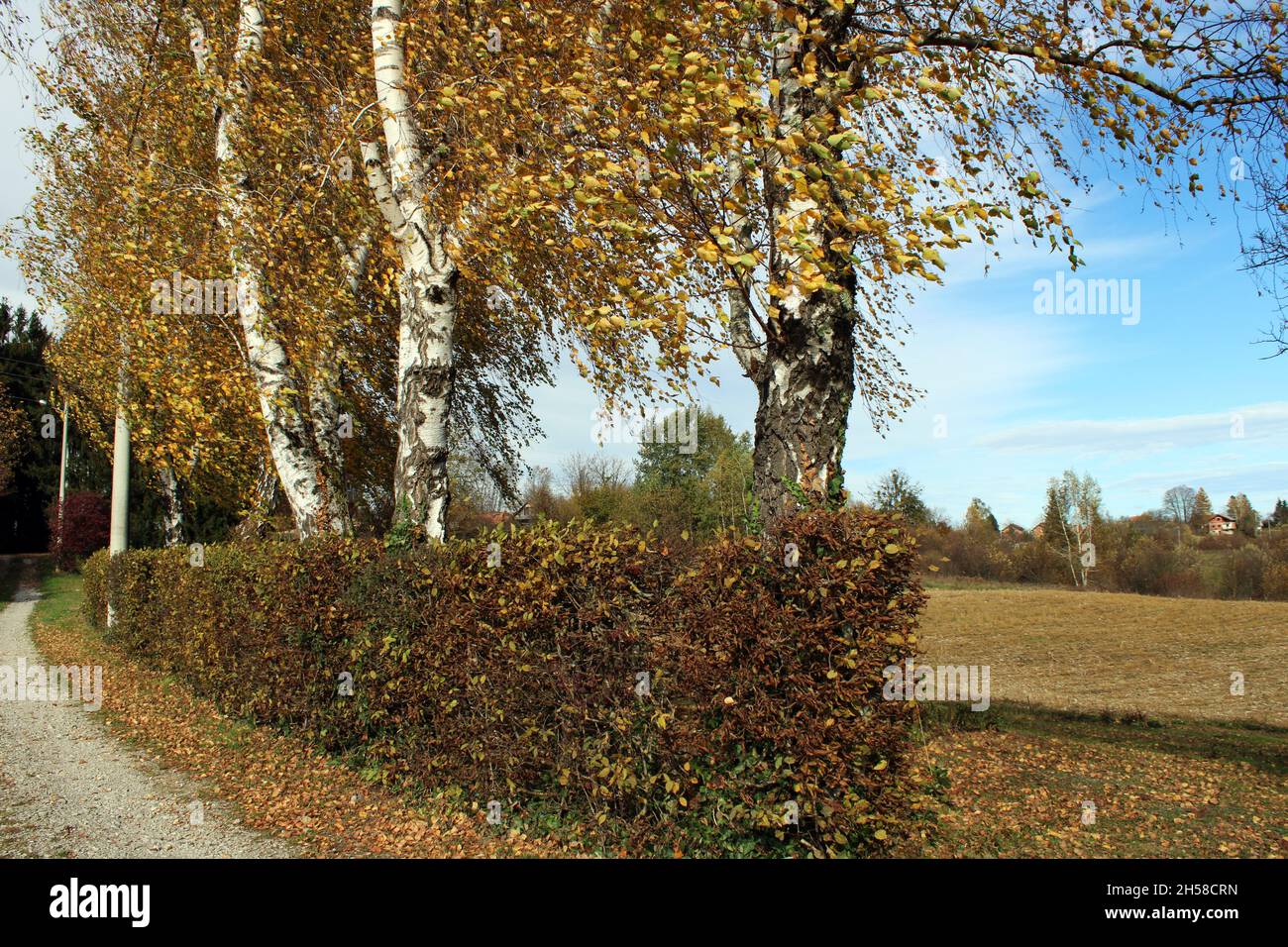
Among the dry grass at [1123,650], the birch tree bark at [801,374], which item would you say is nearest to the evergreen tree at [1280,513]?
the dry grass at [1123,650]

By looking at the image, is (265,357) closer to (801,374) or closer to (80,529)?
(801,374)

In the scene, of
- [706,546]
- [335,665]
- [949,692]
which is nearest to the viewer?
[706,546]

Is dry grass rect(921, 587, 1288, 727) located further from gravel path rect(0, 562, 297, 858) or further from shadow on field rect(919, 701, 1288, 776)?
gravel path rect(0, 562, 297, 858)

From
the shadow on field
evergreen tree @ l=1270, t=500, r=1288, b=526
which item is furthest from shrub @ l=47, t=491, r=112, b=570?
evergreen tree @ l=1270, t=500, r=1288, b=526

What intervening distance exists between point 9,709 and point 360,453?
6.88 meters

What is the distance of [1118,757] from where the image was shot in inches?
324

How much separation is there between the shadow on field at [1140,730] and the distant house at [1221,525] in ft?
180

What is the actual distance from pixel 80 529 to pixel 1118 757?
1540 inches

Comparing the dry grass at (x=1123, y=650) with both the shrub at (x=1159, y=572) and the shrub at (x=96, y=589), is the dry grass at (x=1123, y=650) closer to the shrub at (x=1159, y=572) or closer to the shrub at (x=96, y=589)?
the shrub at (x=1159, y=572)

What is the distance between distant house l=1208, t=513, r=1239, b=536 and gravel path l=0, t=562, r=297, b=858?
65.4m

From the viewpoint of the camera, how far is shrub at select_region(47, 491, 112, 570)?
1344 inches

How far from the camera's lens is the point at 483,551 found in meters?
5.72

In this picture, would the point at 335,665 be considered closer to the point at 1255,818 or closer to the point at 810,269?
the point at 810,269

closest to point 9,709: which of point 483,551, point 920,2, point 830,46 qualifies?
point 483,551
